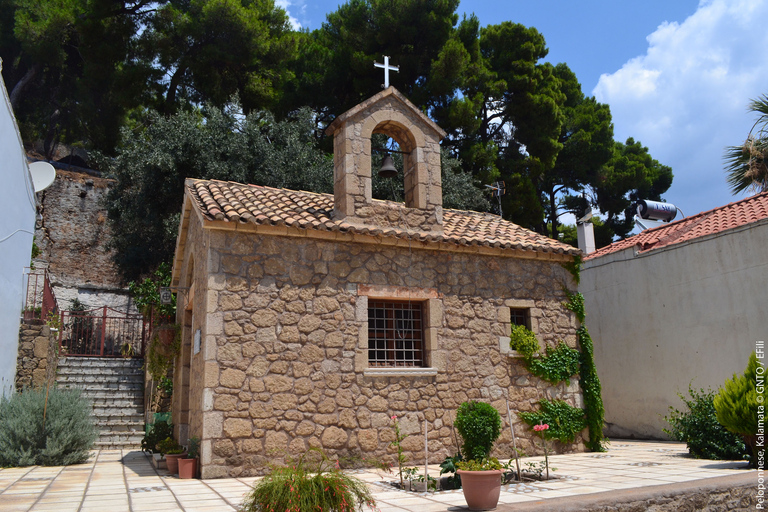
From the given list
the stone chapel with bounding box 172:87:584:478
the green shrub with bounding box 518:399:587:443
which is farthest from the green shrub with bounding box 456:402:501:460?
the green shrub with bounding box 518:399:587:443

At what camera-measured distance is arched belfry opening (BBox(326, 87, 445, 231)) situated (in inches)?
397

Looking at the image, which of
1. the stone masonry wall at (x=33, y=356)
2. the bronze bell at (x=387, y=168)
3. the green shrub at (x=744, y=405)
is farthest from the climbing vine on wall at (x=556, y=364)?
the stone masonry wall at (x=33, y=356)

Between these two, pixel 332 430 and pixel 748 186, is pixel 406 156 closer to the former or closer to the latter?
pixel 332 430

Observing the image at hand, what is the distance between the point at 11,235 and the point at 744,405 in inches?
532

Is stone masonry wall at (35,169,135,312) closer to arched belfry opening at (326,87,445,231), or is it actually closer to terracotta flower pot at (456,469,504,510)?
arched belfry opening at (326,87,445,231)

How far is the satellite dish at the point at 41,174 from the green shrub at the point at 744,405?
15296 mm

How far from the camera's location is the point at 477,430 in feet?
27.0

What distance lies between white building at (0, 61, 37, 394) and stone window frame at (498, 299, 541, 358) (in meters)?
9.39

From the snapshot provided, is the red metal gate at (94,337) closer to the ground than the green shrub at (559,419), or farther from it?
farther from it

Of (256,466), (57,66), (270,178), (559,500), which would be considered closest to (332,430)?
(256,466)

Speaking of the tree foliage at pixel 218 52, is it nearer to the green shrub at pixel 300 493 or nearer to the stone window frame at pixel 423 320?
the stone window frame at pixel 423 320

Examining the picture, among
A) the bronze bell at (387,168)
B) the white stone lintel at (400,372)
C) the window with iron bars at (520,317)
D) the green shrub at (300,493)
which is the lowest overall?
the green shrub at (300,493)

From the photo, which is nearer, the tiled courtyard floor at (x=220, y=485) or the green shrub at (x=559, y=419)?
the tiled courtyard floor at (x=220, y=485)

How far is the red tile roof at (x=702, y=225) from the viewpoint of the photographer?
40.1ft
